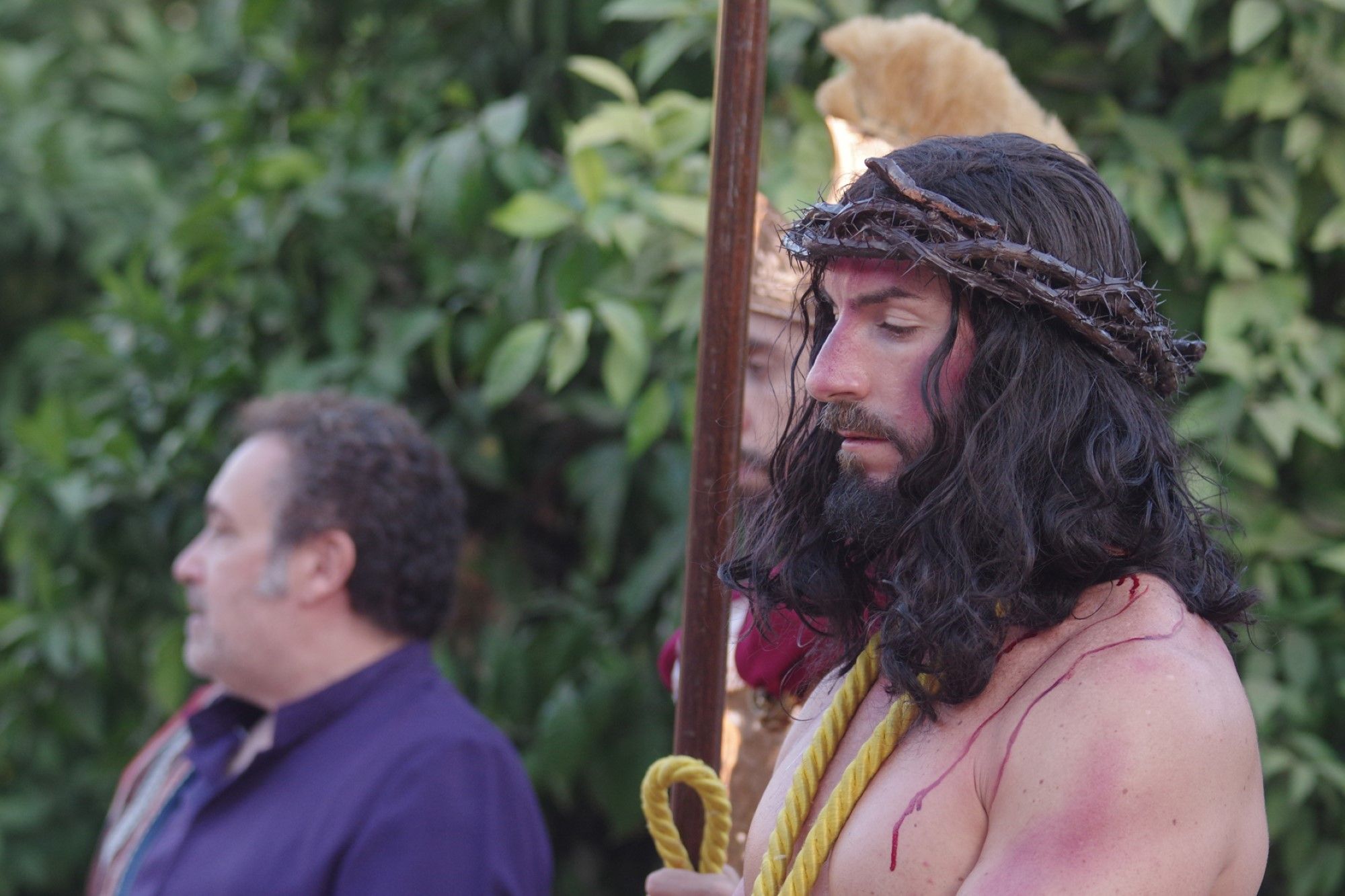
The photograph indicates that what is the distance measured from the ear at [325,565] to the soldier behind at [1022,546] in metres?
1.38

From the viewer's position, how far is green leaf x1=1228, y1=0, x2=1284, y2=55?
7.35 ft

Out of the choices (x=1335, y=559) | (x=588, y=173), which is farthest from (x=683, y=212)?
(x=1335, y=559)

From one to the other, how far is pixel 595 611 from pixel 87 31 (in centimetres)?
339

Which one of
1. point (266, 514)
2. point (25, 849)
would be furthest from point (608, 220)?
point (25, 849)

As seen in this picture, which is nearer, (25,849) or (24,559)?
(24,559)

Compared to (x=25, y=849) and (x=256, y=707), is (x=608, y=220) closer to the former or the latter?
(x=256, y=707)

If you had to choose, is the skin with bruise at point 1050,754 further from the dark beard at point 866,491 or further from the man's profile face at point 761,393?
the man's profile face at point 761,393

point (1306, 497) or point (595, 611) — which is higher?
point (1306, 497)

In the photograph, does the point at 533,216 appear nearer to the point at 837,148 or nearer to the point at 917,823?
the point at 837,148

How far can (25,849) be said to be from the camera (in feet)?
12.1

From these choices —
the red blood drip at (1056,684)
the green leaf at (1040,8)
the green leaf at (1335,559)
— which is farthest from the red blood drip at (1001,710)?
the green leaf at (1040,8)

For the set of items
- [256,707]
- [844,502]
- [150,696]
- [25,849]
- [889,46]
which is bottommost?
[25,849]

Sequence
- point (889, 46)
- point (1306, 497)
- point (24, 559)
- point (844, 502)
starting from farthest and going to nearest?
point (24, 559), point (1306, 497), point (889, 46), point (844, 502)

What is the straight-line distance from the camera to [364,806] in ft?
7.05
